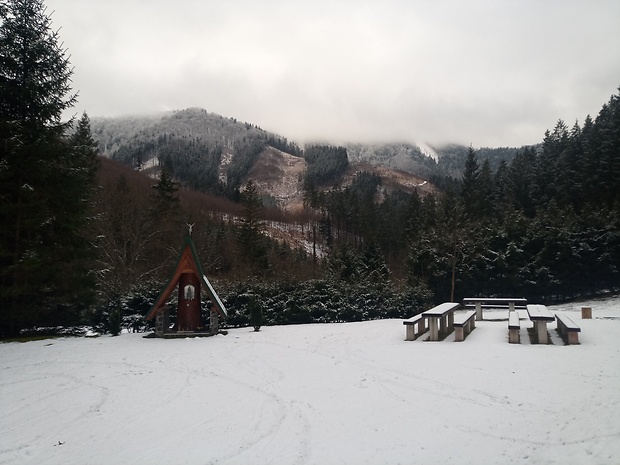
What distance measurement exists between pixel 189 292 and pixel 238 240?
2123 centimetres

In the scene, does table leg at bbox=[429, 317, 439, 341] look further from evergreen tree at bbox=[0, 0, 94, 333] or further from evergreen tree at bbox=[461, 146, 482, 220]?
evergreen tree at bbox=[461, 146, 482, 220]

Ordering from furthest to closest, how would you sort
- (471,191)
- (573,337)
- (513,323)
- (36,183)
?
(471,191) → (36,183) → (513,323) → (573,337)

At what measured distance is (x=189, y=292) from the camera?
18.3 meters

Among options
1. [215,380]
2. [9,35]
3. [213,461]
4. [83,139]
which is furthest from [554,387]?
[83,139]

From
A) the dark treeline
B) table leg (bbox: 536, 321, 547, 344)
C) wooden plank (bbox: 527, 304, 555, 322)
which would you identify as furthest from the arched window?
the dark treeline

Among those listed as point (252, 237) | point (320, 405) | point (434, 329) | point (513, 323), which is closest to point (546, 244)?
point (513, 323)

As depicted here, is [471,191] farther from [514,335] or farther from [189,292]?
[189,292]

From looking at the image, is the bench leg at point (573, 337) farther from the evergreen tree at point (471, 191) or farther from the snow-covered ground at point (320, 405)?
the evergreen tree at point (471, 191)

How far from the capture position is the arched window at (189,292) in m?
18.2

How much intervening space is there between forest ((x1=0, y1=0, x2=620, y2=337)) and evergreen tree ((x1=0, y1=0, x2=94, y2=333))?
5 centimetres

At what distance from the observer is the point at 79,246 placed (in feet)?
60.4

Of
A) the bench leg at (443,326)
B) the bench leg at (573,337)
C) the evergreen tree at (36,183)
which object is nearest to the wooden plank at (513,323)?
the bench leg at (573,337)

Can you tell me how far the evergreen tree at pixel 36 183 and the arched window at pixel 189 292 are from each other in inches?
180

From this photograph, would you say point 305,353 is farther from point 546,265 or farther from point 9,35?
point 546,265
